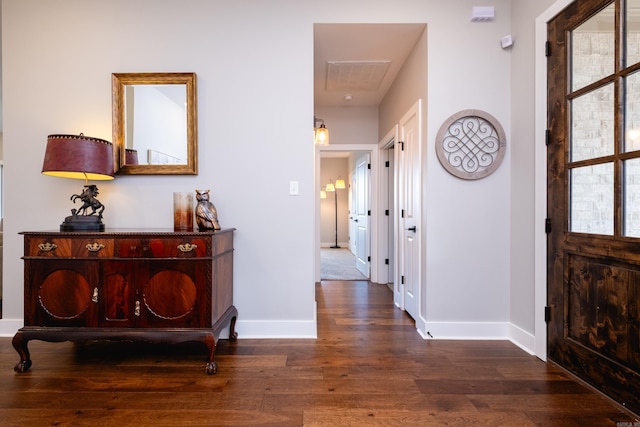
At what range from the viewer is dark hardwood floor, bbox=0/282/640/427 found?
5.06 ft

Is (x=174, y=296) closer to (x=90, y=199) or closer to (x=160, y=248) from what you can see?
(x=160, y=248)

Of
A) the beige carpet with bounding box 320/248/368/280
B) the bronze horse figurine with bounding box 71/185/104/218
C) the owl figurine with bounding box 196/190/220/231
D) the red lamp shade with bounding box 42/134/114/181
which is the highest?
the red lamp shade with bounding box 42/134/114/181

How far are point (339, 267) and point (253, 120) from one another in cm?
382

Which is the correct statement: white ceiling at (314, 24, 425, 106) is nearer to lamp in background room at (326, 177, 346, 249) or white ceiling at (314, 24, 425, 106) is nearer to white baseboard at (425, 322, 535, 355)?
white baseboard at (425, 322, 535, 355)

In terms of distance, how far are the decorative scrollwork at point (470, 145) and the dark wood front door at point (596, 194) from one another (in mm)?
409

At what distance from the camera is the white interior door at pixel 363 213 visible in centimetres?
482

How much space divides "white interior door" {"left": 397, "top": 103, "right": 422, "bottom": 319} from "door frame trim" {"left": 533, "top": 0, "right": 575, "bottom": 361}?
0.84 meters

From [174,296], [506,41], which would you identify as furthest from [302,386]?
[506,41]

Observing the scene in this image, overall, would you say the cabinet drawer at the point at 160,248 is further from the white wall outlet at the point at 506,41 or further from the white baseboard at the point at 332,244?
the white baseboard at the point at 332,244

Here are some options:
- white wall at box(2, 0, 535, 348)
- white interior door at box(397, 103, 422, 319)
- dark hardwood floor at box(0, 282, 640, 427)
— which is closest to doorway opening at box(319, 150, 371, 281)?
white interior door at box(397, 103, 422, 319)

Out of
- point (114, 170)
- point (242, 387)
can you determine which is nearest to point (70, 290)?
point (114, 170)

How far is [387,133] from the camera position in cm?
399

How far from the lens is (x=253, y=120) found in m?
2.54

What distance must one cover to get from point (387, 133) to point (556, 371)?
2.88 meters
